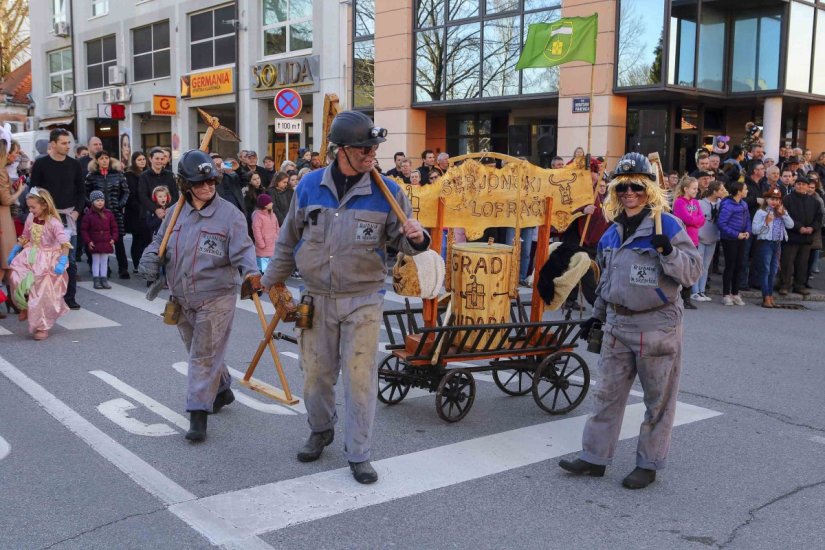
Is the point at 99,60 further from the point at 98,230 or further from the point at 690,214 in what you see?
the point at 690,214

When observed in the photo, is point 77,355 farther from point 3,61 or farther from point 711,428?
point 3,61

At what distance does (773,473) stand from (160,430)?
12.7 feet

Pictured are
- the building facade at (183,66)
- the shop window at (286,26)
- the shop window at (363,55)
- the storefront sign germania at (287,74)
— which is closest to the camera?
the shop window at (363,55)

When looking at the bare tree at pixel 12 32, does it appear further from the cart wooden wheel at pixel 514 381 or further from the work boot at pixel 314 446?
the work boot at pixel 314 446

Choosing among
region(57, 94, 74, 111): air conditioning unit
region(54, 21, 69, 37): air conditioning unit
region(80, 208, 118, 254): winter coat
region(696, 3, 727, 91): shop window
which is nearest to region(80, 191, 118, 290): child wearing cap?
region(80, 208, 118, 254): winter coat

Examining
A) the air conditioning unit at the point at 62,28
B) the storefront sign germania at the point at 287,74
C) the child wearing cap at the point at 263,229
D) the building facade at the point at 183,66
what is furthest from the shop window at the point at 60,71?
the child wearing cap at the point at 263,229

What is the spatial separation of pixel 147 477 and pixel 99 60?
32.7 m

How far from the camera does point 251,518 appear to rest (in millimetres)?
4184

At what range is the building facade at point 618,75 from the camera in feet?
57.3

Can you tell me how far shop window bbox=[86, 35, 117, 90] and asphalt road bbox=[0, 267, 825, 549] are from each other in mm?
28602

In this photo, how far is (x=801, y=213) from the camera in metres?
12.3

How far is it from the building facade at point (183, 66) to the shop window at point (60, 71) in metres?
0.04

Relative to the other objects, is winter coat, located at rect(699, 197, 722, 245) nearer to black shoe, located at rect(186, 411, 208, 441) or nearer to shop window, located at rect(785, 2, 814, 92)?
shop window, located at rect(785, 2, 814, 92)

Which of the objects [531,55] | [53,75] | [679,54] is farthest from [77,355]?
[53,75]
